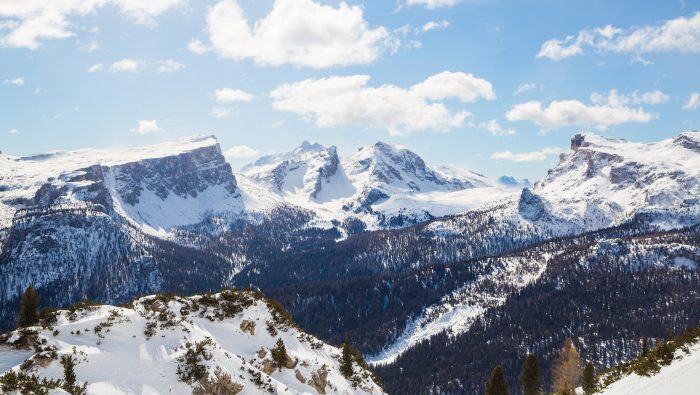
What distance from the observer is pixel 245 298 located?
51.9 meters

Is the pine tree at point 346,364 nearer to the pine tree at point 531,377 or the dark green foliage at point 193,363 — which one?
the dark green foliage at point 193,363

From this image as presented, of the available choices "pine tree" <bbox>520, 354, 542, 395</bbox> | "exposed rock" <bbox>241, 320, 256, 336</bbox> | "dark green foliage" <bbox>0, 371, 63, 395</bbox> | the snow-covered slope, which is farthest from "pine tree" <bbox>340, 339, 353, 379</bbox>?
"pine tree" <bbox>520, 354, 542, 395</bbox>

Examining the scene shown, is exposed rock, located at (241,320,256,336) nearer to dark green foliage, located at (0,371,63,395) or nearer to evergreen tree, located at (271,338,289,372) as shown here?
evergreen tree, located at (271,338,289,372)

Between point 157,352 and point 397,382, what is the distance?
479 ft

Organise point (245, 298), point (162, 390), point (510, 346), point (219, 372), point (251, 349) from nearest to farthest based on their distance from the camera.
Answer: point (162, 390) < point (219, 372) < point (251, 349) < point (245, 298) < point (510, 346)

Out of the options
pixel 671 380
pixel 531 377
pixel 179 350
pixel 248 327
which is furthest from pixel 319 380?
pixel 531 377

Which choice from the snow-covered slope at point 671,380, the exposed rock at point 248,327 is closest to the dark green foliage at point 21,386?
the exposed rock at point 248,327

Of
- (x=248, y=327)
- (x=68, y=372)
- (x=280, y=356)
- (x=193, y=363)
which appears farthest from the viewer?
(x=248, y=327)

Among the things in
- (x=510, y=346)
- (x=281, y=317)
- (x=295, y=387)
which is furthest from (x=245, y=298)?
(x=510, y=346)

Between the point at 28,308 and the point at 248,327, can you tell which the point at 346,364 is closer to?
the point at 248,327

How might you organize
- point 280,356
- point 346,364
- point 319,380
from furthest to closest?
point 346,364 < point 319,380 < point 280,356

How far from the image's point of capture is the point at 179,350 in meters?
38.6

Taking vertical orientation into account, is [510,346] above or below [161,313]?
below

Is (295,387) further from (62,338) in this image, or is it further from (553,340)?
(553,340)
